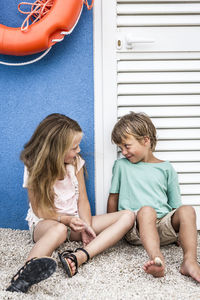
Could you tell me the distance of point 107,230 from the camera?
5.33 ft

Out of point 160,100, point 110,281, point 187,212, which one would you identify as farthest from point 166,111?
point 110,281

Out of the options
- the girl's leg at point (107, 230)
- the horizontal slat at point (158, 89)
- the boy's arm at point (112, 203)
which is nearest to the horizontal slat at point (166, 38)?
the horizontal slat at point (158, 89)

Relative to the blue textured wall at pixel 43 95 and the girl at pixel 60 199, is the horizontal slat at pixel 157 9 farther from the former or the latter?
the girl at pixel 60 199

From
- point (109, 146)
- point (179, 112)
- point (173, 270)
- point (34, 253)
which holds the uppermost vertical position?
point (179, 112)

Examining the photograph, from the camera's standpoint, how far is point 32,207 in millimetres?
1720

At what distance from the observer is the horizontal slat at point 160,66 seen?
1995 millimetres

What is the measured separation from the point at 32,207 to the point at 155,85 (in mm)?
988

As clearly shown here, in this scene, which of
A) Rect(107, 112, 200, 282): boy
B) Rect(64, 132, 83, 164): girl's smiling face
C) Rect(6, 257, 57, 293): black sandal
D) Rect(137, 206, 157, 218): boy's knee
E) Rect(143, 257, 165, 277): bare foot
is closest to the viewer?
Rect(6, 257, 57, 293): black sandal

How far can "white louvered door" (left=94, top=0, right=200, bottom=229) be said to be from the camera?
1981 mm

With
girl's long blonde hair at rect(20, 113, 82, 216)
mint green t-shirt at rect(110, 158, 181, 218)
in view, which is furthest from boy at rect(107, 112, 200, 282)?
girl's long blonde hair at rect(20, 113, 82, 216)

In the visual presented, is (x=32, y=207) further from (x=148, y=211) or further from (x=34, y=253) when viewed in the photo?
(x=148, y=211)

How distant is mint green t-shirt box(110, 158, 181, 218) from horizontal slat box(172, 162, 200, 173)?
0.30 ft

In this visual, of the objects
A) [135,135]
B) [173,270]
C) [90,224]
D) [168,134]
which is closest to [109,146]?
[135,135]

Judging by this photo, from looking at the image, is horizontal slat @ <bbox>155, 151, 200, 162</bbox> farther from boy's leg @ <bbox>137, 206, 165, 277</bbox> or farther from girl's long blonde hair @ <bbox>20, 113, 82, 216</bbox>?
girl's long blonde hair @ <bbox>20, 113, 82, 216</bbox>
